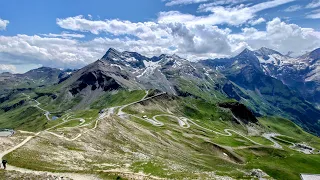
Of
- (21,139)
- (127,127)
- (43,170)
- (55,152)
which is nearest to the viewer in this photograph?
(43,170)

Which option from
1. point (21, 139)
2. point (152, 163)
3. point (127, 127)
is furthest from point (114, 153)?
point (127, 127)

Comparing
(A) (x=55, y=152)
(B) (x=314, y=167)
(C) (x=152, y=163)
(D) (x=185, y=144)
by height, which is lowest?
(B) (x=314, y=167)

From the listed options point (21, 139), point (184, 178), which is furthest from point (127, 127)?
point (184, 178)

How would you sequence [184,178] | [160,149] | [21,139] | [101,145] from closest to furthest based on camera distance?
[184,178]
[21,139]
[101,145]
[160,149]

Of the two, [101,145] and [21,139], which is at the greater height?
[21,139]

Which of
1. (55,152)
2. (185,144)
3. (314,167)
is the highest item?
(55,152)

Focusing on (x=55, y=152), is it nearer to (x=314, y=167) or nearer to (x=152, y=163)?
(x=152, y=163)

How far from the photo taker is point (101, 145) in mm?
101500

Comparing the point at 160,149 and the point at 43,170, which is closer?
the point at 43,170

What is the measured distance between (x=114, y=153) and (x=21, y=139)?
27.8 metres

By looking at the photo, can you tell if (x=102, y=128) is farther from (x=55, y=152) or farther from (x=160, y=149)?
(x=55, y=152)

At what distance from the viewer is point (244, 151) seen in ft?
556

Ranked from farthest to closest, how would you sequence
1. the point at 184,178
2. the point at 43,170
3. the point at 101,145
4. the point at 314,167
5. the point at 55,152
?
the point at 314,167 < the point at 101,145 < the point at 55,152 < the point at 184,178 < the point at 43,170

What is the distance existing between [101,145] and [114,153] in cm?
849
